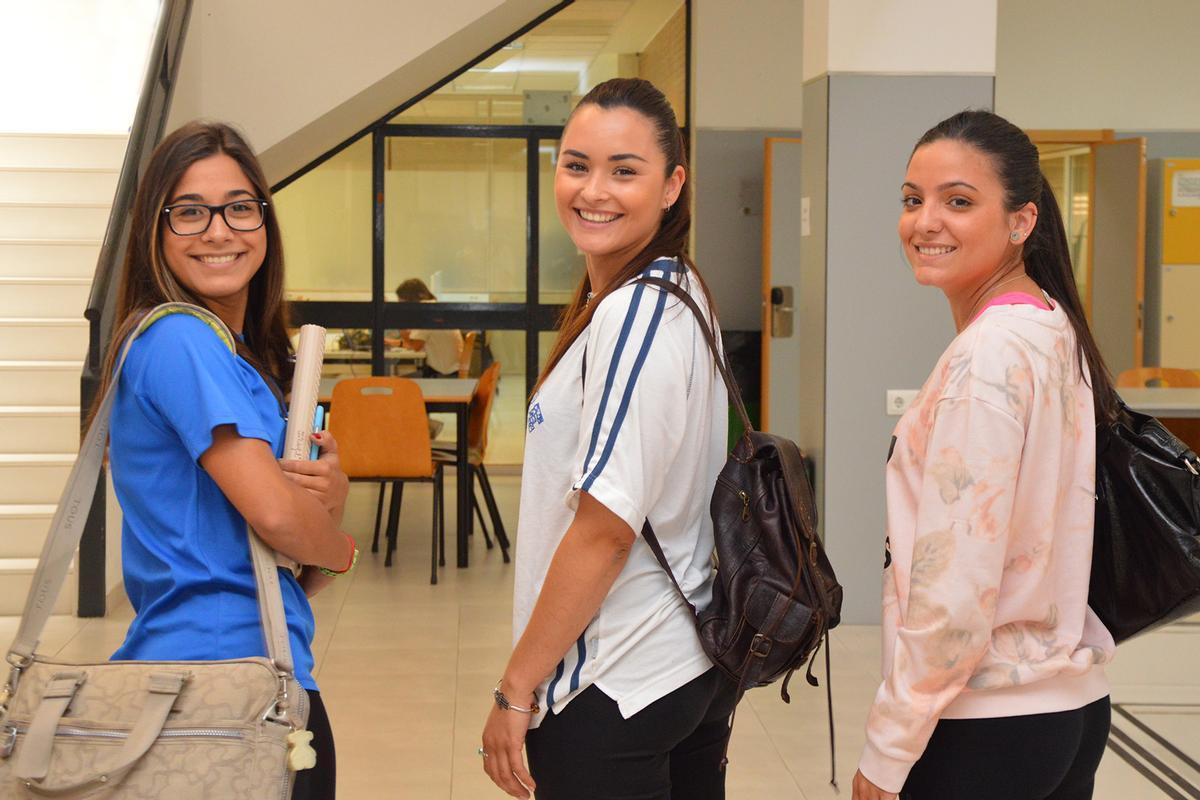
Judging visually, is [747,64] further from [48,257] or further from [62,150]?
[48,257]

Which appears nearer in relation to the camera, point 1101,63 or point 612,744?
point 612,744

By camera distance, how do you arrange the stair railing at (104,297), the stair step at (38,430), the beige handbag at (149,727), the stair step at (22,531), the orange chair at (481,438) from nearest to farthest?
1. the beige handbag at (149,727)
2. the stair railing at (104,297)
3. the stair step at (22,531)
4. the stair step at (38,430)
5. the orange chair at (481,438)

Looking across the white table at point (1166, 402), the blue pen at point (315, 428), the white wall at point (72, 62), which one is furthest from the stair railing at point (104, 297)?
the white table at point (1166, 402)

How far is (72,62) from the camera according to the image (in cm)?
835

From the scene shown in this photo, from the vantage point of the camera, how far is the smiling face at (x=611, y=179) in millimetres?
1527

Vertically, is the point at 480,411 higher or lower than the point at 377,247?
lower

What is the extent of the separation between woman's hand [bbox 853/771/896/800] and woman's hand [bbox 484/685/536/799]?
393 mm

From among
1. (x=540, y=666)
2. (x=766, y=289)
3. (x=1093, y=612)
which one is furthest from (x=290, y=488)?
(x=766, y=289)

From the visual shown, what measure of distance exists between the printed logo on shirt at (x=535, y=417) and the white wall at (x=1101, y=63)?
Result: 810 cm

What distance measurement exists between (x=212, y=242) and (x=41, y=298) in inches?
217

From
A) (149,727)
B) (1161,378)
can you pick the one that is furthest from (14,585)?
(1161,378)

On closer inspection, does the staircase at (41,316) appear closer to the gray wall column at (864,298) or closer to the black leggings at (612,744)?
the gray wall column at (864,298)

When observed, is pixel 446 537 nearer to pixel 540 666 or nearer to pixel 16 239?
pixel 16 239

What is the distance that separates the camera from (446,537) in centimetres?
698
